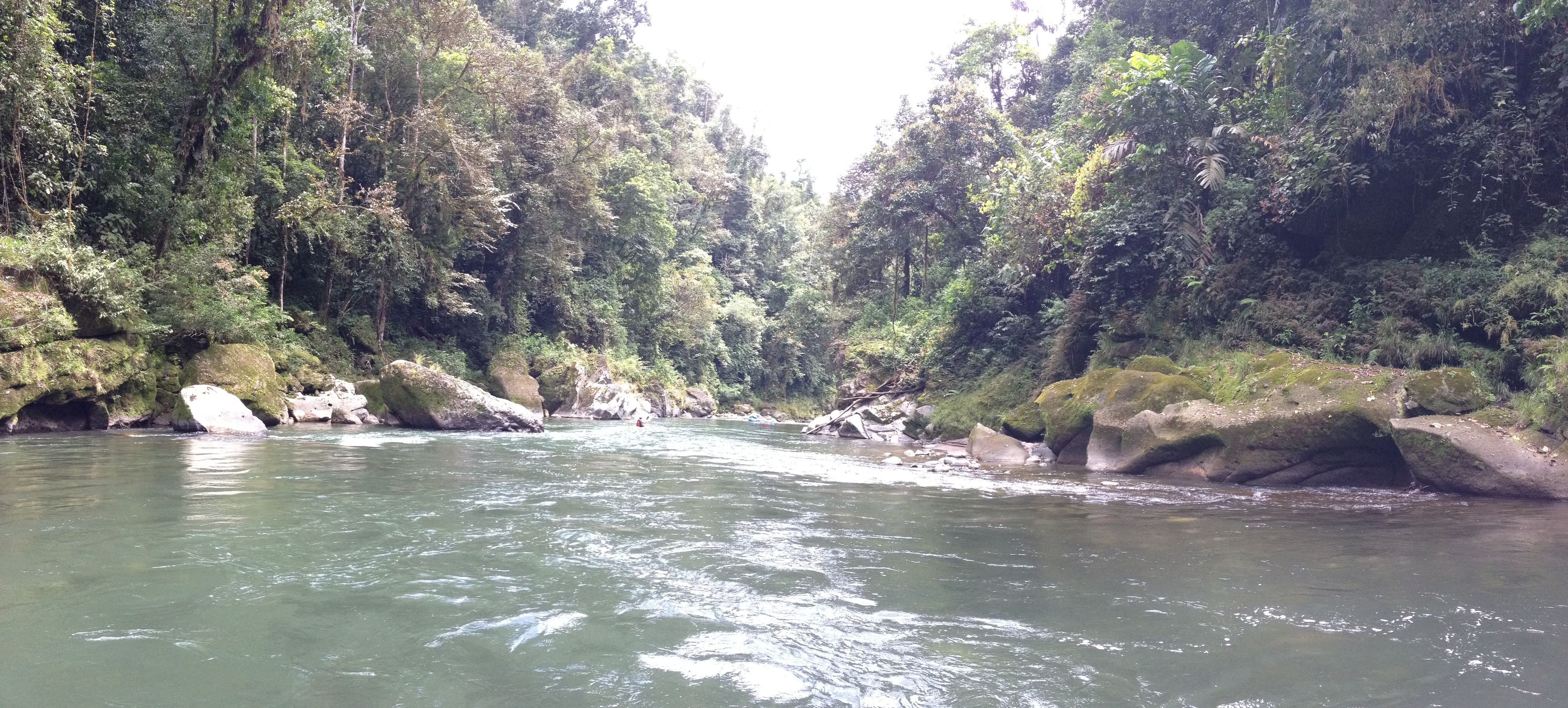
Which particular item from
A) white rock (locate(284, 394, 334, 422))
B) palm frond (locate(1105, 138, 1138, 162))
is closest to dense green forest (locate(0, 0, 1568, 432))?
palm frond (locate(1105, 138, 1138, 162))

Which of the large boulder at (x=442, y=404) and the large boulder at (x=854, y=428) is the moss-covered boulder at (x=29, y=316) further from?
the large boulder at (x=854, y=428)

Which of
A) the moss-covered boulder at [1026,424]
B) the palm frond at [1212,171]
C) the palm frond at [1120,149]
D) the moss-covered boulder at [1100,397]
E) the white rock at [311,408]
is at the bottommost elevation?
the white rock at [311,408]

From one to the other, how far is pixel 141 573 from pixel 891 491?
6.72m

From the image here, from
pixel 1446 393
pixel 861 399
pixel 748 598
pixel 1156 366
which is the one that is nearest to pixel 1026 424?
pixel 1156 366

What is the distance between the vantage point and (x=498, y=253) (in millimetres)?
26938

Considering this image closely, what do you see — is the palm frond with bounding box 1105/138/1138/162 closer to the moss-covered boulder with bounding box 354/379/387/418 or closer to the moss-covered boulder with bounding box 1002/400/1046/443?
the moss-covered boulder with bounding box 1002/400/1046/443

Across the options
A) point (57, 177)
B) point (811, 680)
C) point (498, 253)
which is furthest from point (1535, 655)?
point (498, 253)

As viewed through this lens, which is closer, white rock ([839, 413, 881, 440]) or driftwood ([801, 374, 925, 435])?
white rock ([839, 413, 881, 440])

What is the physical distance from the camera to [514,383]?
24.6 m

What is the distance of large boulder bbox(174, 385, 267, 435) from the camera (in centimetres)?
1248

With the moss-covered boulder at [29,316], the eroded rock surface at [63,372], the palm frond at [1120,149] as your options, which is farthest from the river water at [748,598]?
the palm frond at [1120,149]

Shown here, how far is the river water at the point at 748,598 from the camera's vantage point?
3097 millimetres

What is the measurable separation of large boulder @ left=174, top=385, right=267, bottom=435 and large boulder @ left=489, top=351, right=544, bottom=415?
10.7 m

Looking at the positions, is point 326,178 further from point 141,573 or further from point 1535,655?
point 1535,655
